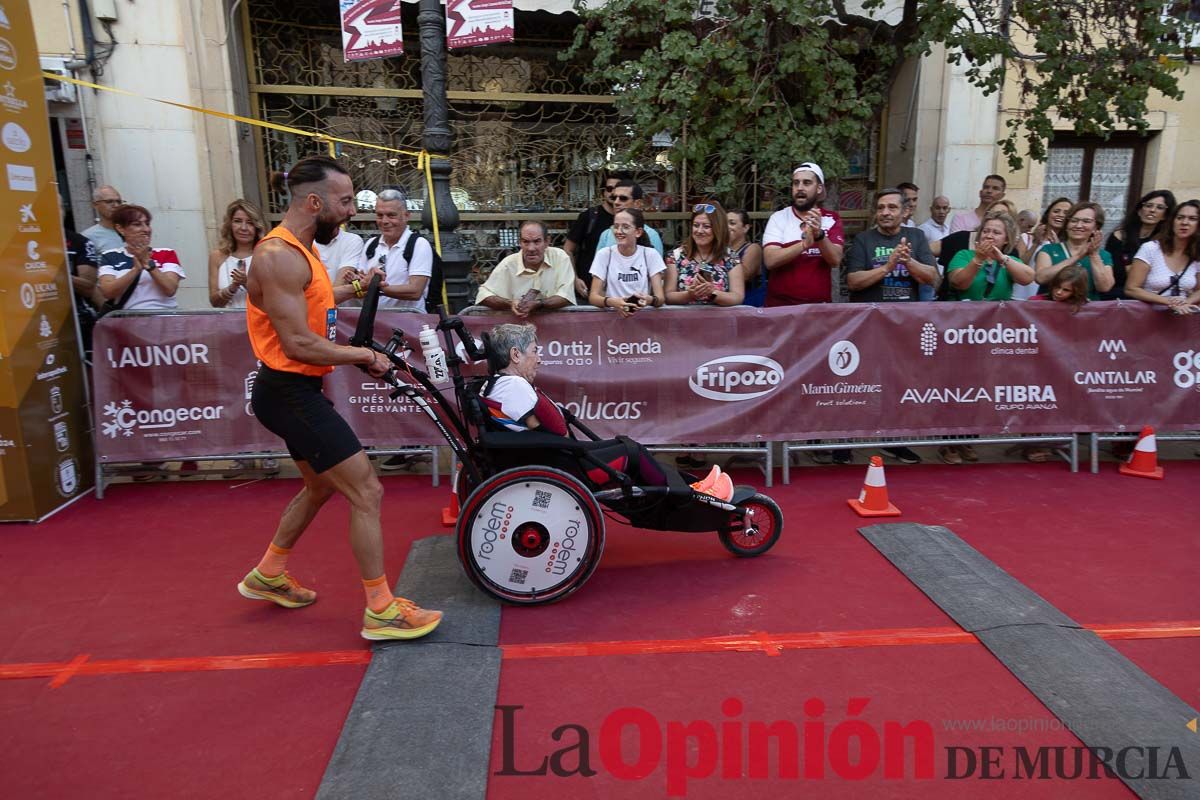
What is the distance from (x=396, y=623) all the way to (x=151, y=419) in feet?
10.7

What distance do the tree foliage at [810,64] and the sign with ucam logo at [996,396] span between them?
256 cm

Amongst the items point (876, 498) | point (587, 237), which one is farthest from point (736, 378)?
point (587, 237)

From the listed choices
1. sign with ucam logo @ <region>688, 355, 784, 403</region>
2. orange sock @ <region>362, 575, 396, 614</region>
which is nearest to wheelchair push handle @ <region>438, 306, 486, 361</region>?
orange sock @ <region>362, 575, 396, 614</region>

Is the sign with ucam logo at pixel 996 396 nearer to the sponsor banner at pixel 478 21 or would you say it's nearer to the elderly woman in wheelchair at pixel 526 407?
the elderly woman in wheelchair at pixel 526 407

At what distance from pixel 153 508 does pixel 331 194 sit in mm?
3335

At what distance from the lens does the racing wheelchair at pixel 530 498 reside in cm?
398

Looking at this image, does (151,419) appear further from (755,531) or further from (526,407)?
(755,531)

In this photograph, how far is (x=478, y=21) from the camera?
833 cm

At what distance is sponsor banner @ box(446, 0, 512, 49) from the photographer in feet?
27.1

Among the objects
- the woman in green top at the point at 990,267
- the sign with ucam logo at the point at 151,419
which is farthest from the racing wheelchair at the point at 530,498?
the woman in green top at the point at 990,267

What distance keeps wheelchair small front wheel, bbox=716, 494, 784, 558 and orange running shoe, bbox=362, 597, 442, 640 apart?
5.97 feet

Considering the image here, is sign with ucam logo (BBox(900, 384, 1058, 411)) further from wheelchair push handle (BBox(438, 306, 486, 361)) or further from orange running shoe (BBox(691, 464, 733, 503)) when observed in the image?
wheelchair push handle (BBox(438, 306, 486, 361))

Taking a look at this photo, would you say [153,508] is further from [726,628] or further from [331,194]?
[726,628]

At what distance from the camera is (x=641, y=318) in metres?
6.05
